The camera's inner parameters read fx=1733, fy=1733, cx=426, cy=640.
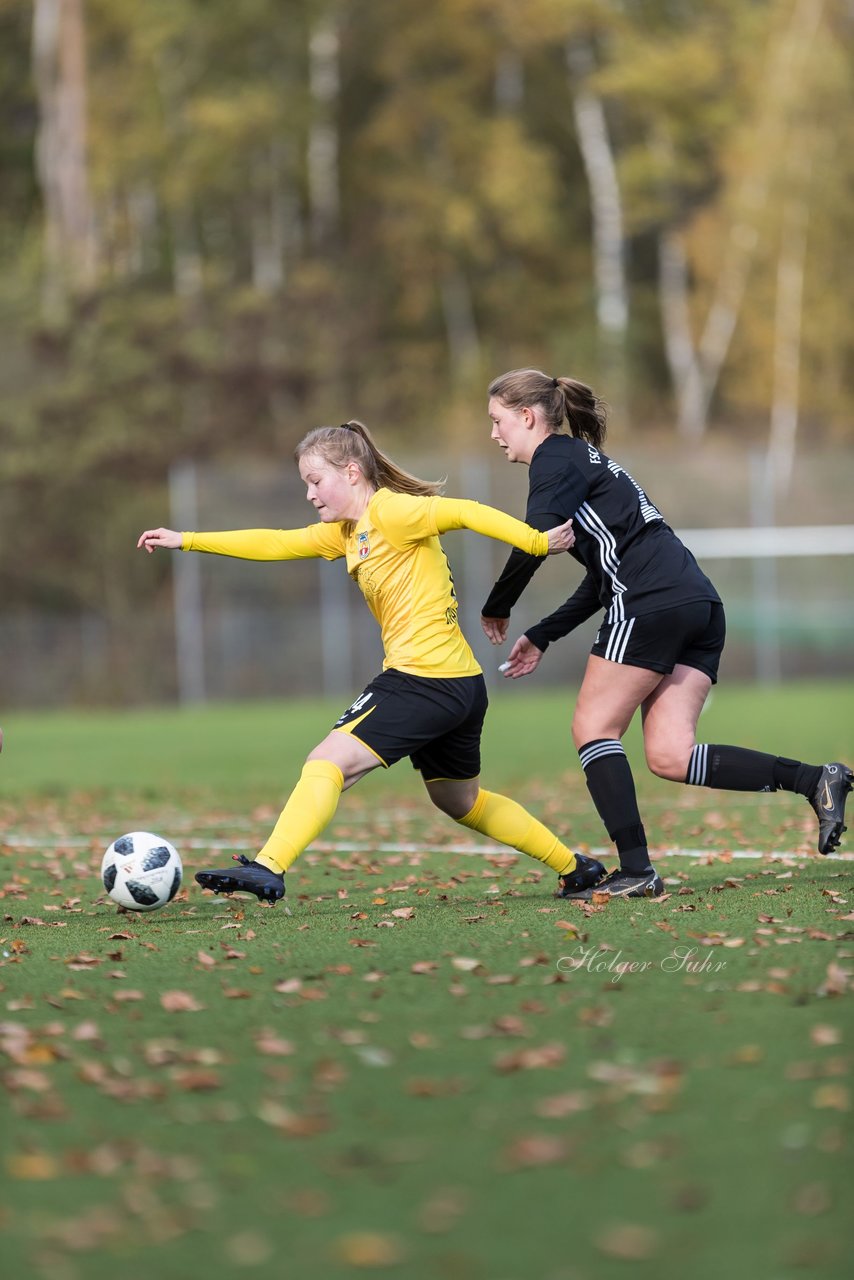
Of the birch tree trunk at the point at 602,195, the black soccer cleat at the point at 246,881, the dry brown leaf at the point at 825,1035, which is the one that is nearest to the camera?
the dry brown leaf at the point at 825,1035

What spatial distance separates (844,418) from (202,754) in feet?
70.9

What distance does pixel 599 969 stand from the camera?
496cm

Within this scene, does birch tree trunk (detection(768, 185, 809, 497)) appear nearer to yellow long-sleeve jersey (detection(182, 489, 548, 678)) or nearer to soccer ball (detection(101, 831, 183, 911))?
yellow long-sleeve jersey (detection(182, 489, 548, 678))

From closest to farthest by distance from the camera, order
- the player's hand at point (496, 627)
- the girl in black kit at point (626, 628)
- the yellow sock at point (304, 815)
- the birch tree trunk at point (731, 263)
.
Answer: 1. the yellow sock at point (304, 815)
2. the girl in black kit at point (626, 628)
3. the player's hand at point (496, 627)
4. the birch tree trunk at point (731, 263)

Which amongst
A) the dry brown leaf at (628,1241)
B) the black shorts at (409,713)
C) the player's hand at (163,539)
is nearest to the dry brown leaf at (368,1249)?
the dry brown leaf at (628,1241)

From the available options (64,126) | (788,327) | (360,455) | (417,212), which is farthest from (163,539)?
(417,212)

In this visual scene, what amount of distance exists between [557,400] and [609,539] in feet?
1.86

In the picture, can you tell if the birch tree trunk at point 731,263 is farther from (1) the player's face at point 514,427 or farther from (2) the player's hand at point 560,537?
(2) the player's hand at point 560,537

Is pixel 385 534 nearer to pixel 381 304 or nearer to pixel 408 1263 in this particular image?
pixel 408 1263

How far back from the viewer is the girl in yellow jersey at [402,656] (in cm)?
609

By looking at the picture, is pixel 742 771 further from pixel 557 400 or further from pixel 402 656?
pixel 557 400

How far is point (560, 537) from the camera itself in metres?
6.13

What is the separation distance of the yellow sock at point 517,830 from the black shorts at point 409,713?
0.37 meters

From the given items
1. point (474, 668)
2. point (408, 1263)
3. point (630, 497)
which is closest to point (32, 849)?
point (474, 668)
